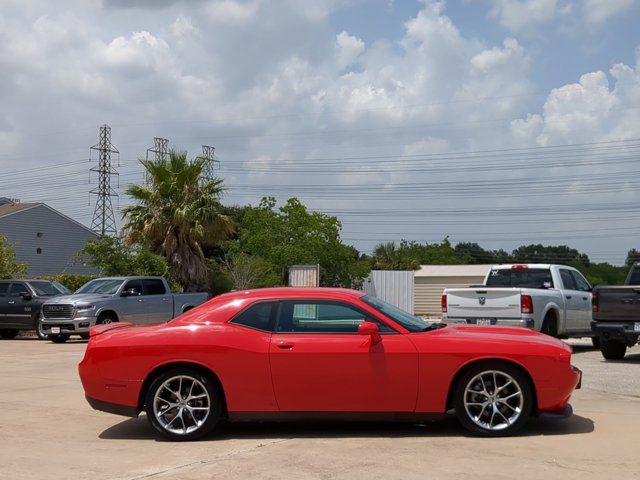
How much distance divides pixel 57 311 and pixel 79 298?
2.16 ft

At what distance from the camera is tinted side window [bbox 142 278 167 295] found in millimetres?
23719

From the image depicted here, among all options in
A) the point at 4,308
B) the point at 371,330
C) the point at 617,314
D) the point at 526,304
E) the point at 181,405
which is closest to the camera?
the point at 371,330

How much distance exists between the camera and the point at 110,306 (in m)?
22.6

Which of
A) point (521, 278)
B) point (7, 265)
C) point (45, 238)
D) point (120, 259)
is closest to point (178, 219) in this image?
point (120, 259)

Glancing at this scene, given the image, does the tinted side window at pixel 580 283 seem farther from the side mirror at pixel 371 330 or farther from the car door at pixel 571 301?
the side mirror at pixel 371 330

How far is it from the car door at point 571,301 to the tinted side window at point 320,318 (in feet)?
34.7

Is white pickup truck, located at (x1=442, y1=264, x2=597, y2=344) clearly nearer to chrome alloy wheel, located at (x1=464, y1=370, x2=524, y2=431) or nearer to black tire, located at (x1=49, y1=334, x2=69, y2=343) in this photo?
chrome alloy wheel, located at (x1=464, y1=370, x2=524, y2=431)

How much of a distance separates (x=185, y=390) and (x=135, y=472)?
4.69ft

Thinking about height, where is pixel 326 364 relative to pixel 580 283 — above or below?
below

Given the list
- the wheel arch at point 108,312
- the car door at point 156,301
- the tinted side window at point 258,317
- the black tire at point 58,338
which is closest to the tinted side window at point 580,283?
the car door at point 156,301

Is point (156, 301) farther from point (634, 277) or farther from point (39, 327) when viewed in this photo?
point (634, 277)

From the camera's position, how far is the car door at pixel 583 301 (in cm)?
1852

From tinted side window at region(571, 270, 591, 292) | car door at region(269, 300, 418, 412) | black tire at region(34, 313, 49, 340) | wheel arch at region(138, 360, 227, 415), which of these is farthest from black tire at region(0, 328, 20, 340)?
car door at region(269, 300, 418, 412)

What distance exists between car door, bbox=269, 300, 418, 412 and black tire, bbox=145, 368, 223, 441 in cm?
61
